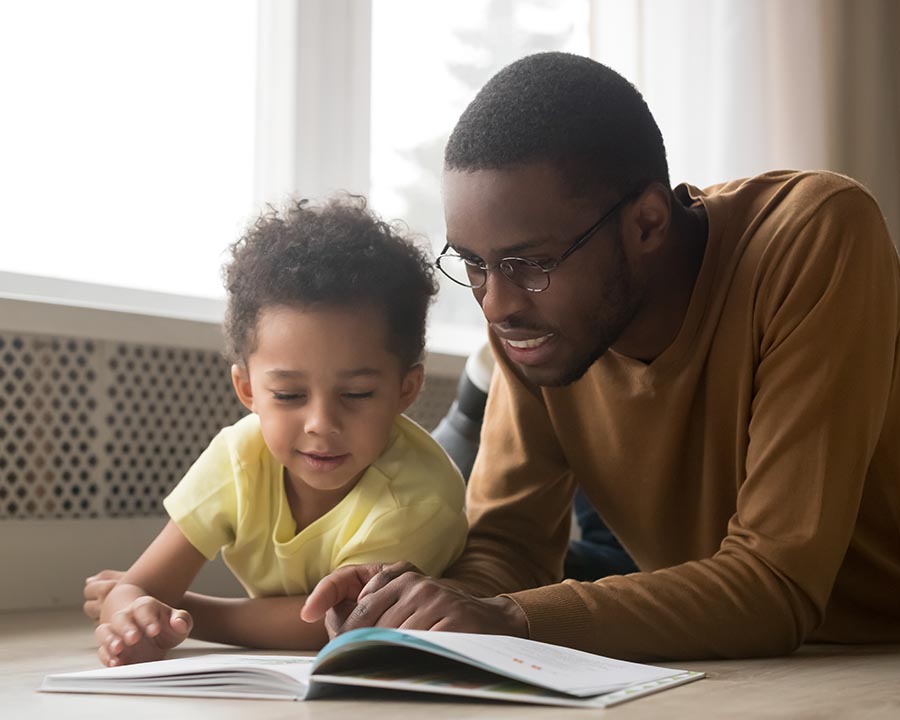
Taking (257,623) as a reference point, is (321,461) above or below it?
above

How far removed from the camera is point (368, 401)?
1521mm

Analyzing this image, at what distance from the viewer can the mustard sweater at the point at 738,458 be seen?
4.17 ft

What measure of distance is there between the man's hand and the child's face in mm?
273

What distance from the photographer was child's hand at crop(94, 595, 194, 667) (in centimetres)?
129

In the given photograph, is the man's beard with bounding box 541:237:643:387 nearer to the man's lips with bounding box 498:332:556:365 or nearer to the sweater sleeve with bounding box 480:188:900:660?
the man's lips with bounding box 498:332:556:365

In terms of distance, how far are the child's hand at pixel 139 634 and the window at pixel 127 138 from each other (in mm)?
1132

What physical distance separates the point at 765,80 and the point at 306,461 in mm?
1868

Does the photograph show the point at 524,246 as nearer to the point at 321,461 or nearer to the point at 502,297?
the point at 502,297

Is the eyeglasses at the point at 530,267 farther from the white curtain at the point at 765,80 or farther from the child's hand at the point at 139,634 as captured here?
the white curtain at the point at 765,80

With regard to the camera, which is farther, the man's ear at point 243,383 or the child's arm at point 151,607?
the man's ear at point 243,383

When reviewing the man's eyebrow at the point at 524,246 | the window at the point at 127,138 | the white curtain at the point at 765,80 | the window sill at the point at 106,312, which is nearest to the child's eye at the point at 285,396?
the man's eyebrow at the point at 524,246

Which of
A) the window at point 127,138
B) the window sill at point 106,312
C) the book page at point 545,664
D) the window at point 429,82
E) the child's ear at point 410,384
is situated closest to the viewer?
the book page at point 545,664

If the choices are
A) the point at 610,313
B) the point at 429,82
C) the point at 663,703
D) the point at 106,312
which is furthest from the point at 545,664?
the point at 429,82

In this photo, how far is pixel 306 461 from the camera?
1.50 metres
